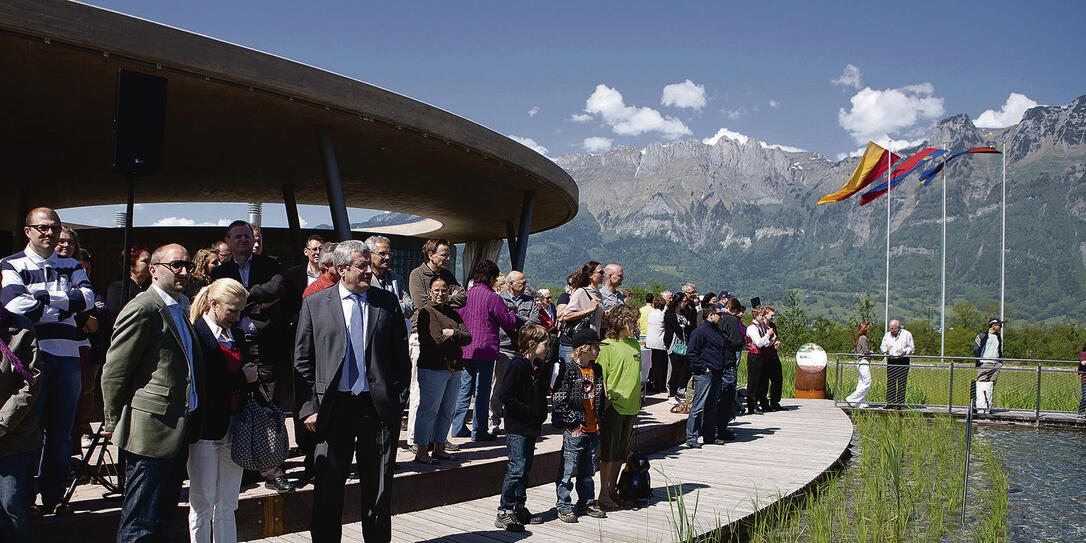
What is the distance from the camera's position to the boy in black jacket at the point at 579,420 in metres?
5.81

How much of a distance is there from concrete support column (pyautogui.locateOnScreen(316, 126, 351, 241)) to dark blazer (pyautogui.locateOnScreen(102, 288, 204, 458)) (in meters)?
8.46

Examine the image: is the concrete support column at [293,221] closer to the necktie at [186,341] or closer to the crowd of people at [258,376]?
the crowd of people at [258,376]

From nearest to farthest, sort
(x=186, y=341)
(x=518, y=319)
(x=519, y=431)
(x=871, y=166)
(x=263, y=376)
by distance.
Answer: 1. (x=186, y=341)
2. (x=263, y=376)
3. (x=519, y=431)
4. (x=518, y=319)
5. (x=871, y=166)

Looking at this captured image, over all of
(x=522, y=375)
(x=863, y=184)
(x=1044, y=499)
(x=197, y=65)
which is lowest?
(x=1044, y=499)

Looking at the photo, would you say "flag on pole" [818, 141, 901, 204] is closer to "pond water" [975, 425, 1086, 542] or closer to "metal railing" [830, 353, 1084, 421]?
"metal railing" [830, 353, 1084, 421]

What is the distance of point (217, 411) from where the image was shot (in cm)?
395

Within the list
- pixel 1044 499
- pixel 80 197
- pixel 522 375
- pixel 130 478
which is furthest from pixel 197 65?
pixel 80 197

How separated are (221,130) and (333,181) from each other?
2050 mm

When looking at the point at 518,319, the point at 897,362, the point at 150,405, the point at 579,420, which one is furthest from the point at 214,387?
the point at 897,362

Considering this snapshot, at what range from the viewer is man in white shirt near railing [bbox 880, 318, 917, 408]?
15.0 metres

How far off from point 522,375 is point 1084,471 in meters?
8.60

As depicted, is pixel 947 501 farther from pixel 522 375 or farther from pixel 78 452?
pixel 78 452

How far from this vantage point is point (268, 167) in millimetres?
16516

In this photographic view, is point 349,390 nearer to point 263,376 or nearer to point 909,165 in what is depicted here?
point 263,376
